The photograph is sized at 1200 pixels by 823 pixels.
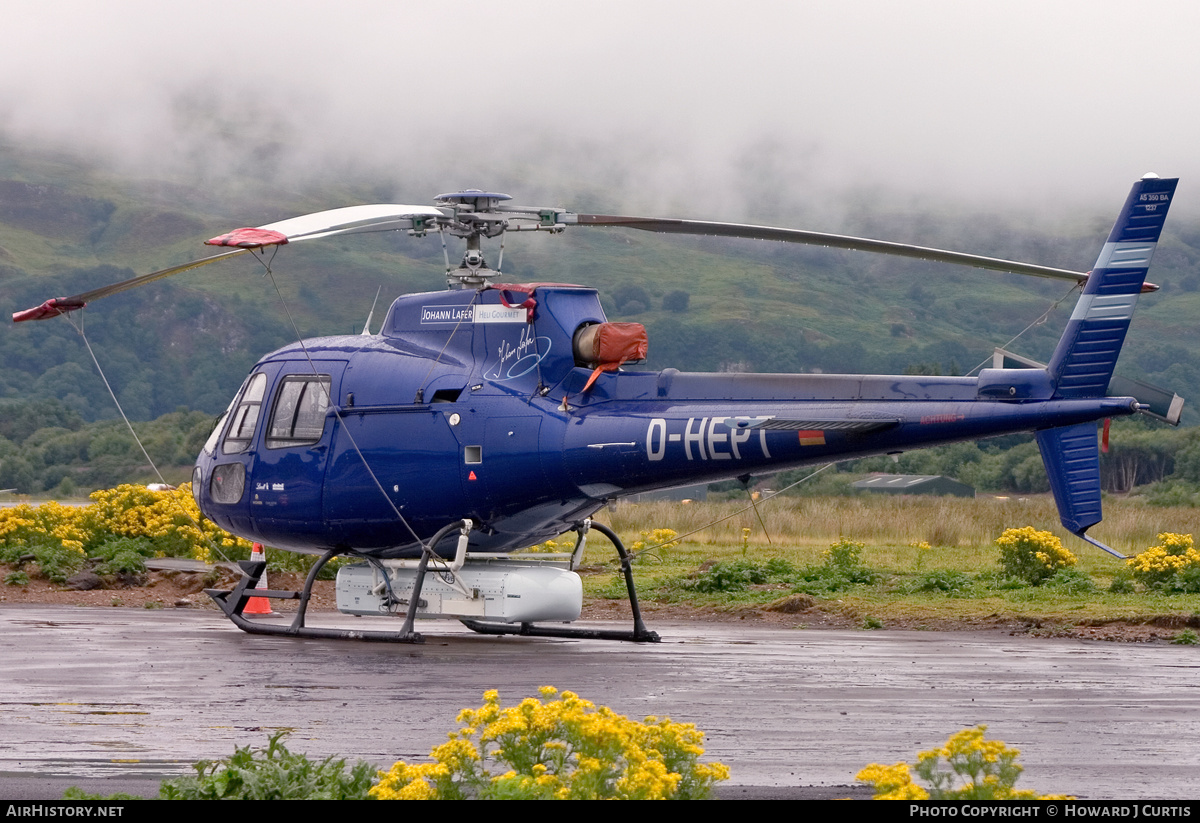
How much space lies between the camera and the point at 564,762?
6992 mm

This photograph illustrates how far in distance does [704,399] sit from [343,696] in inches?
211

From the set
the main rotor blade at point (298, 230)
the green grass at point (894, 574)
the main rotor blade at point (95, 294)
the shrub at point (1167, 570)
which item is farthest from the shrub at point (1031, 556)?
the main rotor blade at point (95, 294)

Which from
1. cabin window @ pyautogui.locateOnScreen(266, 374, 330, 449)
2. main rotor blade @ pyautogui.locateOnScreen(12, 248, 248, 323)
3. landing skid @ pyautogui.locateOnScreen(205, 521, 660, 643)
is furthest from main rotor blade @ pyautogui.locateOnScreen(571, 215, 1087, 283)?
cabin window @ pyautogui.locateOnScreen(266, 374, 330, 449)

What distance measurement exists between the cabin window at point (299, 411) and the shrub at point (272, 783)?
10425 millimetres

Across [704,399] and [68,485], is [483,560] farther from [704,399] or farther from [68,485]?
[68,485]

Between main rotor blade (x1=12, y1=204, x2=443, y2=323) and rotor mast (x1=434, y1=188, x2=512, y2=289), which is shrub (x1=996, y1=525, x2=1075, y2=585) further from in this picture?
main rotor blade (x1=12, y1=204, x2=443, y2=323)

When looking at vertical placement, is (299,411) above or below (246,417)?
above

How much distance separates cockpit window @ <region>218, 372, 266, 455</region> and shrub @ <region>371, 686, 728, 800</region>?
11.4 meters

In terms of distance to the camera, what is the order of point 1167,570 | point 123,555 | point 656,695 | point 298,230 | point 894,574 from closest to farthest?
point 656,695
point 298,230
point 1167,570
point 123,555
point 894,574

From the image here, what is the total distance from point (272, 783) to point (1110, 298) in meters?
9.37

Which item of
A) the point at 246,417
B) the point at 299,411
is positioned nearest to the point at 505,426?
the point at 299,411

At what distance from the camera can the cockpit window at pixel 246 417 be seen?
1800cm

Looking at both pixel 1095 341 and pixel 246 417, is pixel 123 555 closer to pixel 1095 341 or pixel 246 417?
pixel 246 417
